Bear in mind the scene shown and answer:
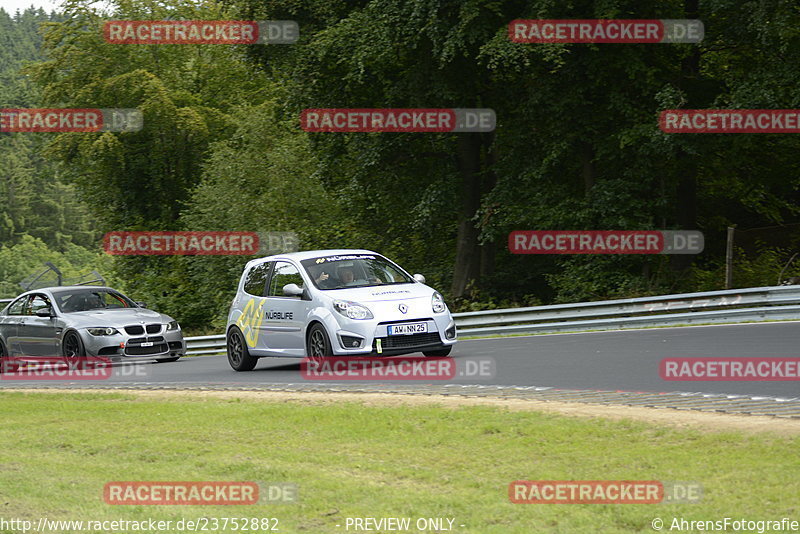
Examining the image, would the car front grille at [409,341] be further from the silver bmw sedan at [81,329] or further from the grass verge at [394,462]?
the silver bmw sedan at [81,329]

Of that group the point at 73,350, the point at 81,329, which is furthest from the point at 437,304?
the point at 73,350

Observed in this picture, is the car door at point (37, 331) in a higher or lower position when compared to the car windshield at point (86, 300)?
lower

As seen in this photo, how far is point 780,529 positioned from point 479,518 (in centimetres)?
169

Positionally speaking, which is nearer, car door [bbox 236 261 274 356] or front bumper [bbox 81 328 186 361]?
car door [bbox 236 261 274 356]

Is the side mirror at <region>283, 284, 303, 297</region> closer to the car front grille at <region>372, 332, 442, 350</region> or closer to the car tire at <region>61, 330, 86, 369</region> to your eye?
the car front grille at <region>372, 332, 442, 350</region>

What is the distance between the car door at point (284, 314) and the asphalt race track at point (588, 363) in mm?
451

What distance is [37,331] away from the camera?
69.2ft

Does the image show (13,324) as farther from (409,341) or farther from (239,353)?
(409,341)

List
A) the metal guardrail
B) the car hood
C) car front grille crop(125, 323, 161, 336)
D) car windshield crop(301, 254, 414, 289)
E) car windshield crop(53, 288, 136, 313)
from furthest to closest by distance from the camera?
car windshield crop(53, 288, 136, 313) < the metal guardrail < car front grille crop(125, 323, 161, 336) < the car hood < car windshield crop(301, 254, 414, 289)

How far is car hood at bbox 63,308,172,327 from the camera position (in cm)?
2017

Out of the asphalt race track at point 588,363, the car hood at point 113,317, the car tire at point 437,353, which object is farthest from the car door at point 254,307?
the car hood at point 113,317

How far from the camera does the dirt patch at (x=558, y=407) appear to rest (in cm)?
941

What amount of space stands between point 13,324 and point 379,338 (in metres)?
9.65

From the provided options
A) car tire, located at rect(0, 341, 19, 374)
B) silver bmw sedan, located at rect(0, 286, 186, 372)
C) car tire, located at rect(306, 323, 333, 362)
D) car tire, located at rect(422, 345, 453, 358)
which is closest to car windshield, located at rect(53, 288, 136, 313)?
silver bmw sedan, located at rect(0, 286, 186, 372)
